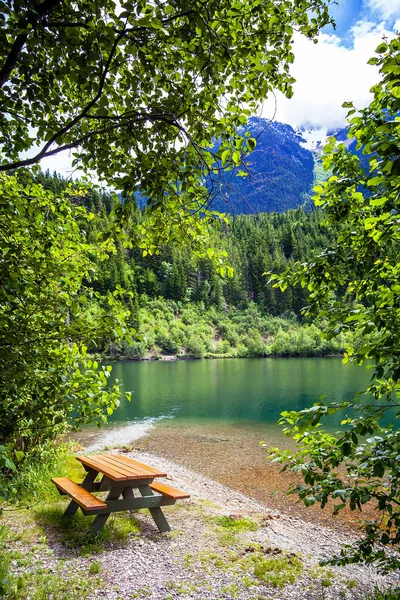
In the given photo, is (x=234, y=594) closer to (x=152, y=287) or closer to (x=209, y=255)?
(x=209, y=255)

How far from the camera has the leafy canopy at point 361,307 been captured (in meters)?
2.93

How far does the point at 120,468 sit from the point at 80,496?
0.84 metres

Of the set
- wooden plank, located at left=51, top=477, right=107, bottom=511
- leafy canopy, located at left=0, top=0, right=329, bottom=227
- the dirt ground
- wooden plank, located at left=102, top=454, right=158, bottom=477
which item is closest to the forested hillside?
the dirt ground

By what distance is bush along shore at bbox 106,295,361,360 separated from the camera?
79.1 metres

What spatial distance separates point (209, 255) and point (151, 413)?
24.5m

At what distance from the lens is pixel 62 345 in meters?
4.03

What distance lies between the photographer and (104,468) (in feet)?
21.9

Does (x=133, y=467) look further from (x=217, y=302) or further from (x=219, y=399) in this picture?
(x=217, y=302)

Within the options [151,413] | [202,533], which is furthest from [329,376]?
[202,533]

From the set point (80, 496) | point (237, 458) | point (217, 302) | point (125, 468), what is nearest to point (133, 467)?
point (125, 468)

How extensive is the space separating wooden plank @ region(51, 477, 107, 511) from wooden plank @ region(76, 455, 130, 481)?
0.37 meters

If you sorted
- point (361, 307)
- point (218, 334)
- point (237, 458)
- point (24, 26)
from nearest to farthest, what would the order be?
point (24, 26) → point (361, 307) → point (237, 458) → point (218, 334)

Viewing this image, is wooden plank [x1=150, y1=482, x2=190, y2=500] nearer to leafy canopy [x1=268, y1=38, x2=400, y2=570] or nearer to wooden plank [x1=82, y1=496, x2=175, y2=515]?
wooden plank [x1=82, y1=496, x2=175, y2=515]

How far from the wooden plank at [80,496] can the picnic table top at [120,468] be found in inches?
14.5
